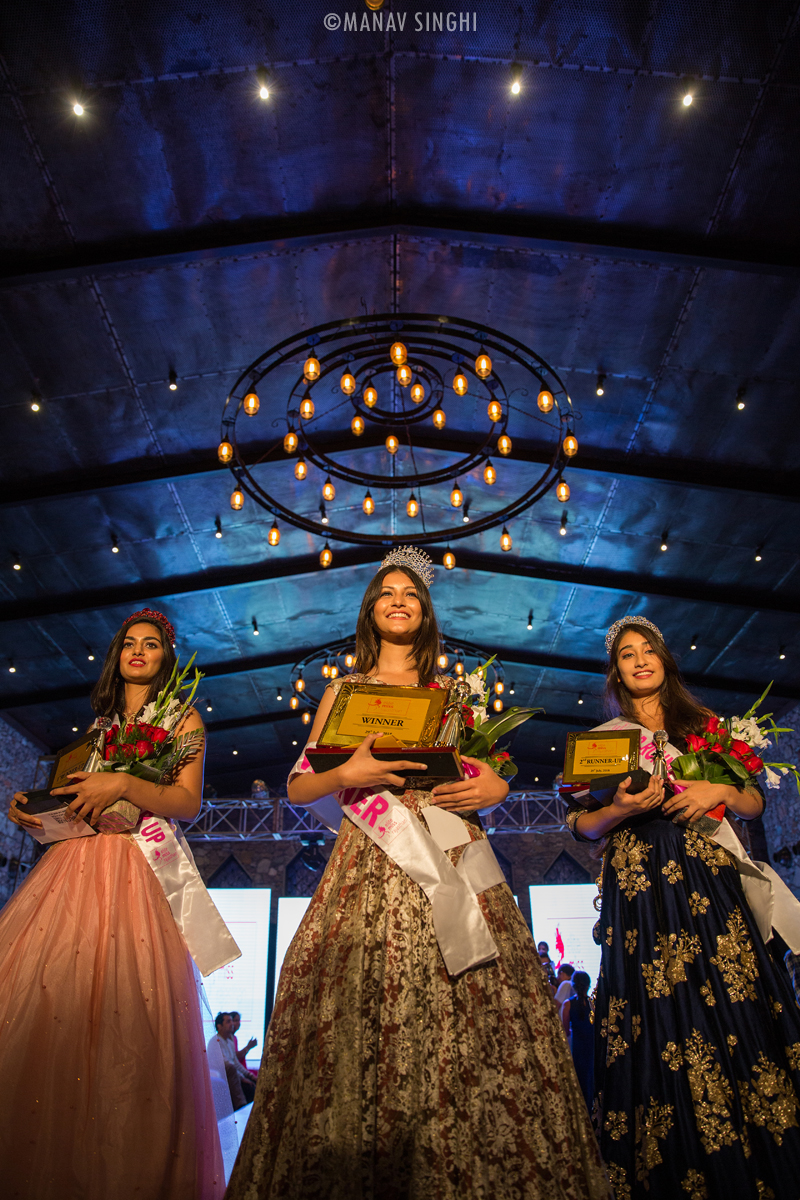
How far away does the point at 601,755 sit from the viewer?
2.03 m

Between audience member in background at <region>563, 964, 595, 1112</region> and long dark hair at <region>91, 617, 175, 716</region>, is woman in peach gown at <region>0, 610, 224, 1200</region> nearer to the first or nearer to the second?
long dark hair at <region>91, 617, 175, 716</region>

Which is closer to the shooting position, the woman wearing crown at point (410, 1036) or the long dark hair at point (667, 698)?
the woman wearing crown at point (410, 1036)

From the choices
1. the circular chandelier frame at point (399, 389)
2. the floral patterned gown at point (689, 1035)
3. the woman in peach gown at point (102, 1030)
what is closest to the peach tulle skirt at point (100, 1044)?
the woman in peach gown at point (102, 1030)

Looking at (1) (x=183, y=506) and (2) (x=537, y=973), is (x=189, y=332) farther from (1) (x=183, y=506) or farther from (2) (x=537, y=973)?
(2) (x=537, y=973)

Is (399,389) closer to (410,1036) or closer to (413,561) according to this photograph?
(413,561)

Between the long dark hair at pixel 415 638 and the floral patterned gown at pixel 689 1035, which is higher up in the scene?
the long dark hair at pixel 415 638

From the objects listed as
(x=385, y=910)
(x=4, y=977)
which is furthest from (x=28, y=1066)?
(x=385, y=910)

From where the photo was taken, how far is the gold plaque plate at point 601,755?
2002 millimetres

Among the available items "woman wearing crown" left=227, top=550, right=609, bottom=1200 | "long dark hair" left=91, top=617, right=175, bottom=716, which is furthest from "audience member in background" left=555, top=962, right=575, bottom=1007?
"woman wearing crown" left=227, top=550, right=609, bottom=1200

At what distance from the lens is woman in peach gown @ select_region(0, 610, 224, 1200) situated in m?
1.51

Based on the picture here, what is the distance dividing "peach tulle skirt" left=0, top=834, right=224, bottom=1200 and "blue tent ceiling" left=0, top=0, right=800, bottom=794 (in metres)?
4.81

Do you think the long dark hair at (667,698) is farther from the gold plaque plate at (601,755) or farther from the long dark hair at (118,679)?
the long dark hair at (118,679)

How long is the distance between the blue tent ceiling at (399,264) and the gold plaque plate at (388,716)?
458cm

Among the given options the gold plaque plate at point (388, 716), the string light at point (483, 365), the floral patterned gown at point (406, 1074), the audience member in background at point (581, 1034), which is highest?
the string light at point (483, 365)
